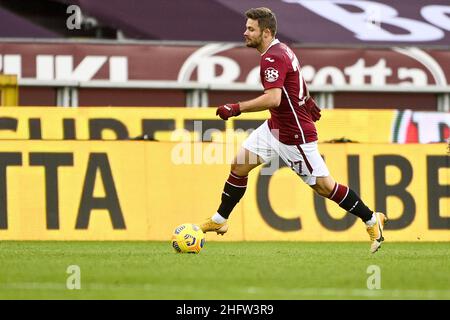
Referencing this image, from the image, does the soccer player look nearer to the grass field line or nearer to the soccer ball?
the soccer ball

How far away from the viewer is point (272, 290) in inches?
343

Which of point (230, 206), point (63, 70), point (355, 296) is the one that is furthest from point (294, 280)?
point (63, 70)

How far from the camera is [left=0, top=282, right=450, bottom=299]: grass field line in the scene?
27.9ft

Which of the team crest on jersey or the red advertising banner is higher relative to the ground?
the red advertising banner

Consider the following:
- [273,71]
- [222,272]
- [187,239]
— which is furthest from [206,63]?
[222,272]

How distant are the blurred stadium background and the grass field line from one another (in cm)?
95

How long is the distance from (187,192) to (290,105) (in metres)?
3.63

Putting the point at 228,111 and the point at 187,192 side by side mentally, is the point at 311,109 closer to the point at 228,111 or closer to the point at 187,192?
the point at 228,111

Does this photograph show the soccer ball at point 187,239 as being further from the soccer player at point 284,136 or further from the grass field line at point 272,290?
the grass field line at point 272,290

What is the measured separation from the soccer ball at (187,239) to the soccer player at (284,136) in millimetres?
248

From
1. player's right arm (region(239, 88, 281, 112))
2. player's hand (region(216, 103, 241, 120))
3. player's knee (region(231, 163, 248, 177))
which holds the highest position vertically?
player's right arm (region(239, 88, 281, 112))

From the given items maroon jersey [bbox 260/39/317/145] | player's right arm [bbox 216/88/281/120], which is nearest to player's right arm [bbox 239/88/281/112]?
player's right arm [bbox 216/88/281/120]

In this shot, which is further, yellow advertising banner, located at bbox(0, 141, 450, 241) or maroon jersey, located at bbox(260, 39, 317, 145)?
yellow advertising banner, located at bbox(0, 141, 450, 241)
